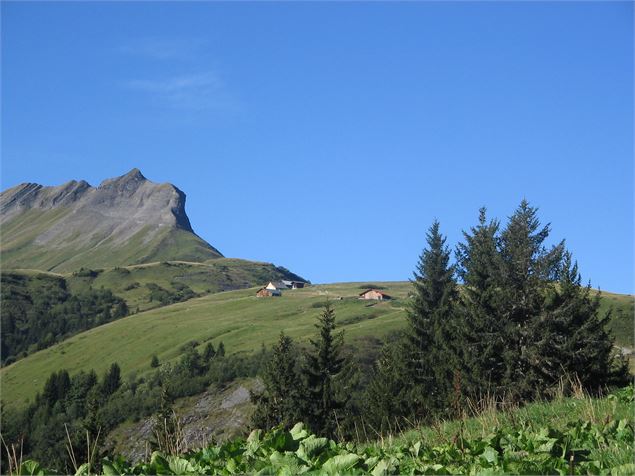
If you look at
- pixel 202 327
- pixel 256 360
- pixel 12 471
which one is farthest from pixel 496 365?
pixel 202 327

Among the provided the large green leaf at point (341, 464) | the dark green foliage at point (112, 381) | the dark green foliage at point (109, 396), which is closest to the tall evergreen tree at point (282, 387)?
the large green leaf at point (341, 464)

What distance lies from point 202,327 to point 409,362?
132723mm

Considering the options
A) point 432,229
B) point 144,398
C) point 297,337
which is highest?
point 432,229

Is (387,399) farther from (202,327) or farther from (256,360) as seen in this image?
(202,327)

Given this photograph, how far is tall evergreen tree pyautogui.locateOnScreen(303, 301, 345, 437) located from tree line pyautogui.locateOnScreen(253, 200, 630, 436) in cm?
9

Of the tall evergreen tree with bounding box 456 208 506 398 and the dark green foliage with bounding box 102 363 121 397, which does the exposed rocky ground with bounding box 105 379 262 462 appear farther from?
the tall evergreen tree with bounding box 456 208 506 398

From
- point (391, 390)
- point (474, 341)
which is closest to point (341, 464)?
point (474, 341)

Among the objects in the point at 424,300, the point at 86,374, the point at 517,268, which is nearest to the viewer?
the point at 517,268

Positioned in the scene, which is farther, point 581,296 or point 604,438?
point 581,296

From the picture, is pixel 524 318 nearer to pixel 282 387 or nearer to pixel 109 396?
pixel 282 387

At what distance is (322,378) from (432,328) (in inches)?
408

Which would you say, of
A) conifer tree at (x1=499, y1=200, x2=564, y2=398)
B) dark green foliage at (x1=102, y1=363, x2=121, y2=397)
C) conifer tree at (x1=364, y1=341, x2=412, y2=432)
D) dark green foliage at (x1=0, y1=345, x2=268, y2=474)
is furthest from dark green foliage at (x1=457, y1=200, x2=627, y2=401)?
dark green foliage at (x1=102, y1=363, x2=121, y2=397)

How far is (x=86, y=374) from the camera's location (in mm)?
161125

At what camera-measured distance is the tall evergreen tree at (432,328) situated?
55.1 m
